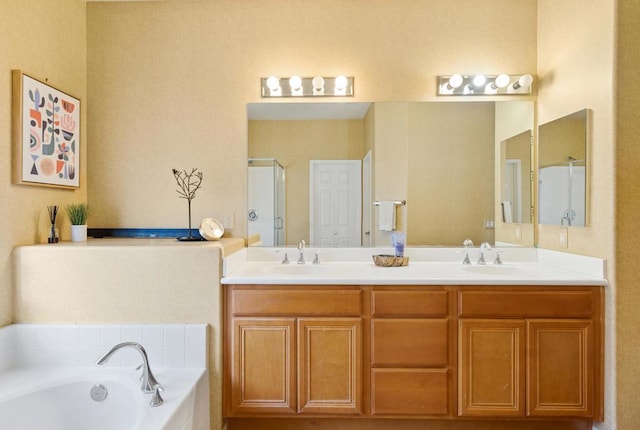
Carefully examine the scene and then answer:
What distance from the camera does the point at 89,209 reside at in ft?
8.34

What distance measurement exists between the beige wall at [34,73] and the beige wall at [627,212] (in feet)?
10.4

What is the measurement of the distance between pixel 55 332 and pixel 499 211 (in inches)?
110

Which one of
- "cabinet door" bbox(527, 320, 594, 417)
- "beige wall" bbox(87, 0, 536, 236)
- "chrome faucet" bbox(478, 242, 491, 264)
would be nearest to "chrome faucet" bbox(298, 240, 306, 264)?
"beige wall" bbox(87, 0, 536, 236)

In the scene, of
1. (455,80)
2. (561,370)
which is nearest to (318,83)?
(455,80)

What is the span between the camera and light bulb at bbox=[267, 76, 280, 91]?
2471mm

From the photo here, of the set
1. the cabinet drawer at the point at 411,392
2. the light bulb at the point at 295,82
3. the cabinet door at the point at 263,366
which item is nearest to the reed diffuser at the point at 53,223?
the cabinet door at the point at 263,366

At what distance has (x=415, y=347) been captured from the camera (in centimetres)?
193

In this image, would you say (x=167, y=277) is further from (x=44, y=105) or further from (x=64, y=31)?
(x=64, y=31)

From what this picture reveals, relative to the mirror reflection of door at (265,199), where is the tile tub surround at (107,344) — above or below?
below

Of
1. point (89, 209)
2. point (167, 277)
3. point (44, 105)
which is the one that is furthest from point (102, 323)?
point (44, 105)

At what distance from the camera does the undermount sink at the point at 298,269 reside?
7.55ft

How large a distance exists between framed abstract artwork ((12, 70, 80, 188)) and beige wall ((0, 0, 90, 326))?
43 millimetres

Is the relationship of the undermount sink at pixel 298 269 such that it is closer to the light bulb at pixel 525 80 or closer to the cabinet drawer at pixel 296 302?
the cabinet drawer at pixel 296 302

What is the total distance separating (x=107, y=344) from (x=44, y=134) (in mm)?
1272
